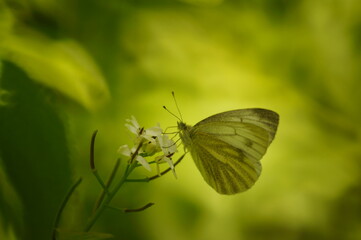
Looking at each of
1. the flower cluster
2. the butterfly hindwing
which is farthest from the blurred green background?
the flower cluster

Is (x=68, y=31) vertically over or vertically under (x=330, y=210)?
over

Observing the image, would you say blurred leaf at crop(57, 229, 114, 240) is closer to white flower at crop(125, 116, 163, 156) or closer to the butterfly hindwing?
A: white flower at crop(125, 116, 163, 156)

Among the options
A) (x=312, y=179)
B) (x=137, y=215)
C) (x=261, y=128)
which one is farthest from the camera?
(x=312, y=179)

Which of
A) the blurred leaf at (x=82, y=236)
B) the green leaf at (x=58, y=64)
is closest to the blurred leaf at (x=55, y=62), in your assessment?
the green leaf at (x=58, y=64)

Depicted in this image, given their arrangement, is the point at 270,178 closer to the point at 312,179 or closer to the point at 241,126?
the point at 312,179

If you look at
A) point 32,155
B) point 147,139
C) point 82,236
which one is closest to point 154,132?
point 147,139

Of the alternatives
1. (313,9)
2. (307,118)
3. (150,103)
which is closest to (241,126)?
(150,103)
